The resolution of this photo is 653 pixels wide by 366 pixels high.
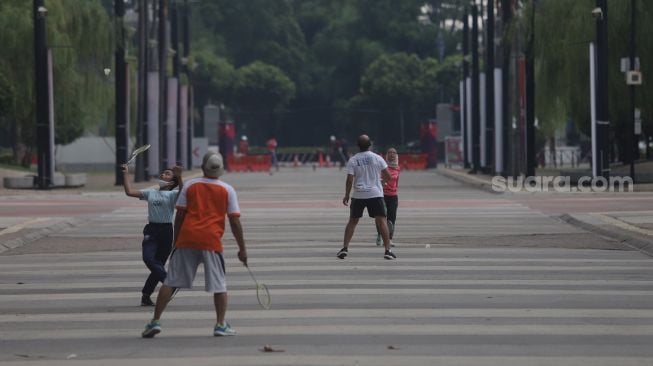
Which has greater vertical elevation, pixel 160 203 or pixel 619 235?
pixel 160 203

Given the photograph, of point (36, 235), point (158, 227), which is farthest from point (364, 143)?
point (36, 235)

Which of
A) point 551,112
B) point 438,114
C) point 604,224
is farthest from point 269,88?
point 604,224

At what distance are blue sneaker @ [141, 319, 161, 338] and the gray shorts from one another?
0.36 metres

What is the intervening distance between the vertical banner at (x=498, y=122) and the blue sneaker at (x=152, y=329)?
136 feet

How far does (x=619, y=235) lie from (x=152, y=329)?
548 inches

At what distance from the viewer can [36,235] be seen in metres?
26.2

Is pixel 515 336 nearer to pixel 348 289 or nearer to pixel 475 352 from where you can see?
pixel 475 352

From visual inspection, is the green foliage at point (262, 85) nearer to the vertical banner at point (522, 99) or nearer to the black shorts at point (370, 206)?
the vertical banner at point (522, 99)

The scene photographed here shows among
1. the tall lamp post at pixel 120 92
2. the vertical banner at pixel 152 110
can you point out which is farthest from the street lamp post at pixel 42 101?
the vertical banner at pixel 152 110

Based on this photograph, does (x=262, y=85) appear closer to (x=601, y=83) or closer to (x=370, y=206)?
(x=601, y=83)

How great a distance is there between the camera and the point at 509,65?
176 feet

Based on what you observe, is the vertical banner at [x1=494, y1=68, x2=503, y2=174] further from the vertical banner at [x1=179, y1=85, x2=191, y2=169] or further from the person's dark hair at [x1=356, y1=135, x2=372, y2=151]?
the person's dark hair at [x1=356, y1=135, x2=372, y2=151]

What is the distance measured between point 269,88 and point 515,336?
99.5 meters

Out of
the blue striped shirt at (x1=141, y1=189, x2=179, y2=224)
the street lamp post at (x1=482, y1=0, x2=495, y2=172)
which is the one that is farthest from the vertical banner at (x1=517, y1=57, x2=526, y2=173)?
the blue striped shirt at (x1=141, y1=189, x2=179, y2=224)
